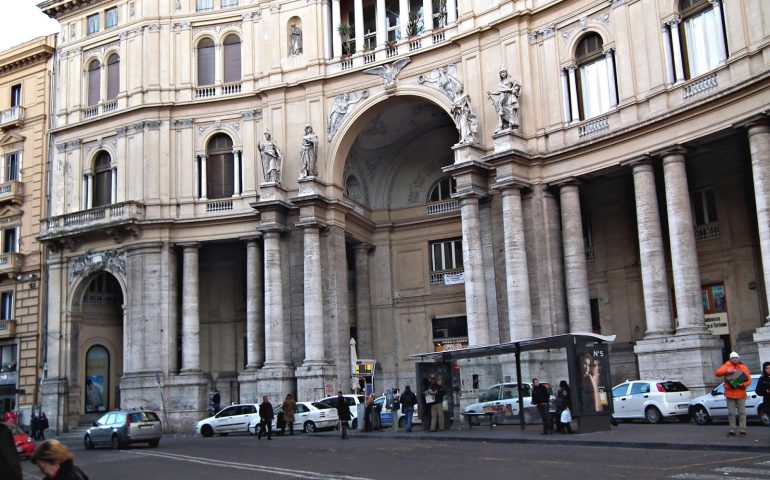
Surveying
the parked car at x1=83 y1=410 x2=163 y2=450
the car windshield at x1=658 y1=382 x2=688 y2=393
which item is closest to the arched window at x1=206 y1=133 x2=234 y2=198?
the parked car at x1=83 y1=410 x2=163 y2=450

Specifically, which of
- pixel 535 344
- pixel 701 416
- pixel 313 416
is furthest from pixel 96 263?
pixel 701 416

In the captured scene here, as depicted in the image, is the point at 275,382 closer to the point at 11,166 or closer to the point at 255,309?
the point at 255,309

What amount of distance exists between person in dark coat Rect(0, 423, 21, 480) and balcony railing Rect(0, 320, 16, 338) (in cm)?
4144

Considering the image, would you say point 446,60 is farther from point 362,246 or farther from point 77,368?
point 77,368

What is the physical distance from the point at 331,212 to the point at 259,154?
4983 millimetres

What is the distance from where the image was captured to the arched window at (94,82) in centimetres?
4475

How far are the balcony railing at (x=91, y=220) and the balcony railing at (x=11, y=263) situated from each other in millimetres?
3332

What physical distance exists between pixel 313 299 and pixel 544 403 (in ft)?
53.0

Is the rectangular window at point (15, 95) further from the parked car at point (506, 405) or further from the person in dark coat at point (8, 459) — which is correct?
the person in dark coat at point (8, 459)

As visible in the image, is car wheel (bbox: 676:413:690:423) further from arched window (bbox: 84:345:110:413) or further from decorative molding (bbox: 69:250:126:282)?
arched window (bbox: 84:345:110:413)

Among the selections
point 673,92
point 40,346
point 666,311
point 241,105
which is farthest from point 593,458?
point 40,346

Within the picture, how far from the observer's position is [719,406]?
22.4 metres

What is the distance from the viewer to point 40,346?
43562 millimetres

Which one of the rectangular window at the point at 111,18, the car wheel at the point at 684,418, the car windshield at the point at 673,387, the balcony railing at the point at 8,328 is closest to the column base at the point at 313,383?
the car windshield at the point at 673,387
